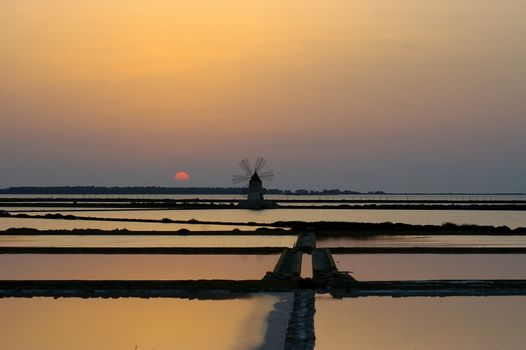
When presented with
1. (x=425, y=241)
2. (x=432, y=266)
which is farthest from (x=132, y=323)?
(x=425, y=241)

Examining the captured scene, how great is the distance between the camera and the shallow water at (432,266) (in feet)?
60.3

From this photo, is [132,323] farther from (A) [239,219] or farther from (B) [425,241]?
(A) [239,219]

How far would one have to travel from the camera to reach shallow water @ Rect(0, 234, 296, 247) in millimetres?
28156

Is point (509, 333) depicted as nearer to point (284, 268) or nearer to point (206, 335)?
point (206, 335)

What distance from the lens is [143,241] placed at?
30094mm

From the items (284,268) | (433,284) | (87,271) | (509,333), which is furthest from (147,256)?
(509,333)

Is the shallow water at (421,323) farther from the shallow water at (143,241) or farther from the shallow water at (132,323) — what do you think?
the shallow water at (143,241)

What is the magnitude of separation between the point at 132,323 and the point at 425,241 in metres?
21.1

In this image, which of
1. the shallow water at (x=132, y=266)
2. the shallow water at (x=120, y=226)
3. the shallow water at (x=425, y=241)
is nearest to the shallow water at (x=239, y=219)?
the shallow water at (x=120, y=226)

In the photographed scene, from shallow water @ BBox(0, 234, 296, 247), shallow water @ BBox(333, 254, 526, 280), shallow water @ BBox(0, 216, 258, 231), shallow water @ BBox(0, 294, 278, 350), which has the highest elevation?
shallow water @ BBox(0, 216, 258, 231)

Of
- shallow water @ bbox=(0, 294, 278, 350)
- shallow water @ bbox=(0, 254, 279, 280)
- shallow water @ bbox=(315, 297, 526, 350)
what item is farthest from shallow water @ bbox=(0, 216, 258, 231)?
shallow water @ bbox=(315, 297, 526, 350)

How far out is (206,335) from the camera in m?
11.2

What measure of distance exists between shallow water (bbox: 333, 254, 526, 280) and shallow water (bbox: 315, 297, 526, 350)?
3762 mm

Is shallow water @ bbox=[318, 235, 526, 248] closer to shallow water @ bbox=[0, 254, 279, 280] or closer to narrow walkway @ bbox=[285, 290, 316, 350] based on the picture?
shallow water @ bbox=[0, 254, 279, 280]
